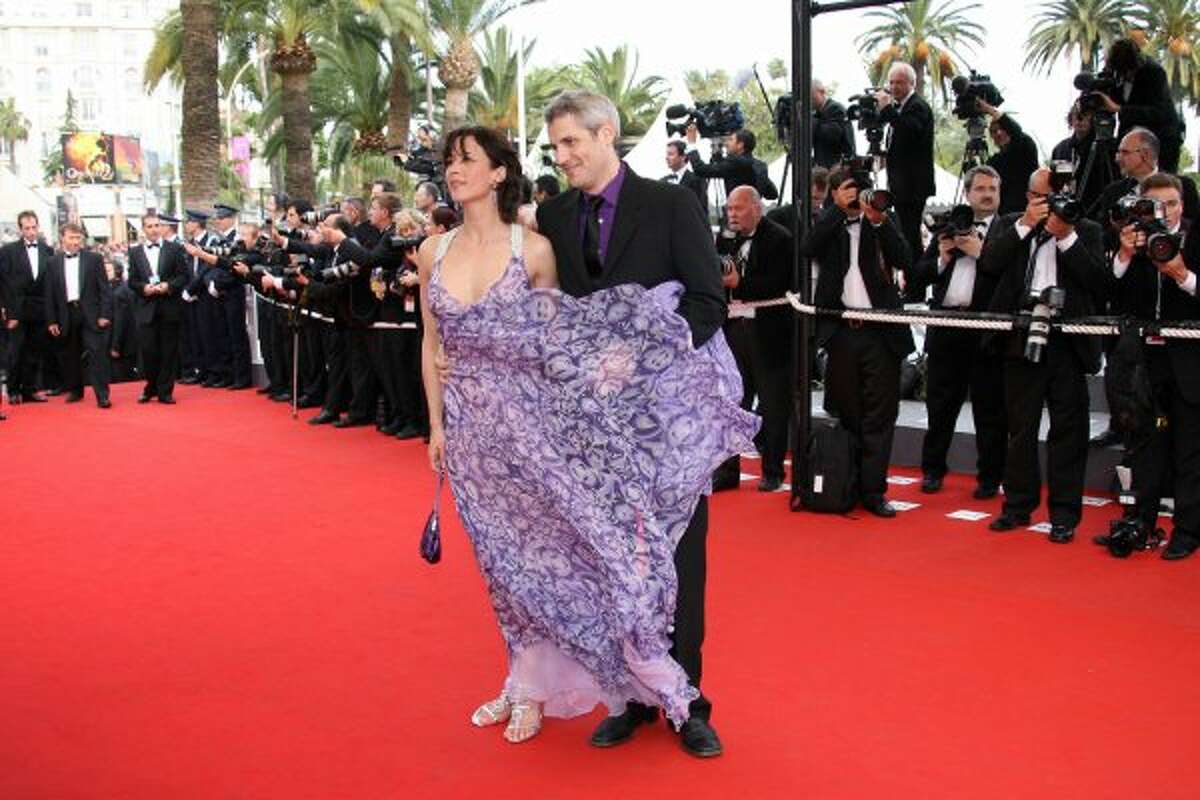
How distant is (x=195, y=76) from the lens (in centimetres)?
1969

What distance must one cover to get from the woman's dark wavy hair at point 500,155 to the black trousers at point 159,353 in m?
9.83

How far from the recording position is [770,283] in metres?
7.86

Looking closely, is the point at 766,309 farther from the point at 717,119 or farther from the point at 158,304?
the point at 158,304

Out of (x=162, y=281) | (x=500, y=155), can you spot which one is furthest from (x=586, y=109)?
(x=162, y=281)

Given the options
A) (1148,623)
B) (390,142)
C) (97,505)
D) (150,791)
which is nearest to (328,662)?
(150,791)

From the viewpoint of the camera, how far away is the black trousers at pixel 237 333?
1384 centimetres

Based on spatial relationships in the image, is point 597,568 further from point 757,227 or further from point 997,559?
point 757,227

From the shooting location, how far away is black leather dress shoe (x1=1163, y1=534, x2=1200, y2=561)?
19.7 feet

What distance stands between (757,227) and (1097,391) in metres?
3.10

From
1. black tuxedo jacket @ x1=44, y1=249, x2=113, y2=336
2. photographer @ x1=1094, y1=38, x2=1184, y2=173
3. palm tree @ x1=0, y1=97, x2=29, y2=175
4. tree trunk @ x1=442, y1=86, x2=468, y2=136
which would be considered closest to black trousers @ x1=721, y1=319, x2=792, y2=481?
photographer @ x1=1094, y1=38, x2=1184, y2=173

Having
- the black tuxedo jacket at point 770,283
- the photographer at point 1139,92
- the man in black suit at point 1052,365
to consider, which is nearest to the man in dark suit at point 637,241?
the man in black suit at point 1052,365

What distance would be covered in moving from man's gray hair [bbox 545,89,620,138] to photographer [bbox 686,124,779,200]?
586cm

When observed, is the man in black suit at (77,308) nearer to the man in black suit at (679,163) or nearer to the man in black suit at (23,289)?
the man in black suit at (23,289)

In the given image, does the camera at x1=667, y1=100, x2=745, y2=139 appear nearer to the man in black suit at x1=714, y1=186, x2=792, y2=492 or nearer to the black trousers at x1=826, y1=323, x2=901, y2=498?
the man in black suit at x1=714, y1=186, x2=792, y2=492
